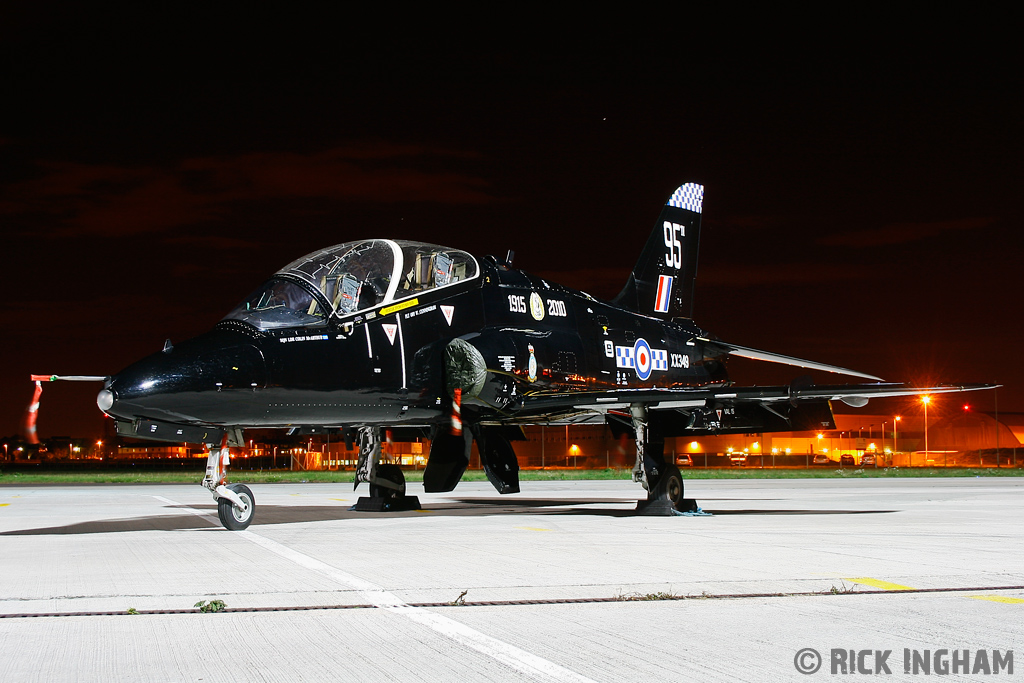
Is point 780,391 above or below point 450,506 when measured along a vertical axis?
above

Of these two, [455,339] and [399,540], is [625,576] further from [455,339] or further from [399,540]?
[455,339]

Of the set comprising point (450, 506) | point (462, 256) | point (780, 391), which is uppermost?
point (462, 256)

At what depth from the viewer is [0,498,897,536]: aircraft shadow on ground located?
1274 cm

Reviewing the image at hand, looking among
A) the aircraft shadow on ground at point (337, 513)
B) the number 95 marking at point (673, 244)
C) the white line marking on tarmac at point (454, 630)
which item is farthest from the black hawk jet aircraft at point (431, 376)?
the white line marking on tarmac at point (454, 630)

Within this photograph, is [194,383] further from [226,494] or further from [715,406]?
[715,406]

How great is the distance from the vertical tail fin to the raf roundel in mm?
1784

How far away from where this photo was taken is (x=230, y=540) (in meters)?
10.7

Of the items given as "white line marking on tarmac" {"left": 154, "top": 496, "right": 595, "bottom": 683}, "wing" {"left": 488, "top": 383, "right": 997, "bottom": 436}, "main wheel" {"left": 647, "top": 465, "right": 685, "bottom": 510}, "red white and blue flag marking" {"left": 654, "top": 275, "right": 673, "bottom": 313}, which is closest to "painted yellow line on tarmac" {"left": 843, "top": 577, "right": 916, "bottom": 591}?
"white line marking on tarmac" {"left": 154, "top": 496, "right": 595, "bottom": 683}

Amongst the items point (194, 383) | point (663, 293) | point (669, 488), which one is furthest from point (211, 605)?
point (663, 293)

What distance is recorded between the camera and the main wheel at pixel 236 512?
11773 mm

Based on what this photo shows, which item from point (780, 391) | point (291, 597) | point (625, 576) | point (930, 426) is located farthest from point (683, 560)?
point (930, 426)

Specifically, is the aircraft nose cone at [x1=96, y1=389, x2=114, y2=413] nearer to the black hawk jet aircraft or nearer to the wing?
the black hawk jet aircraft

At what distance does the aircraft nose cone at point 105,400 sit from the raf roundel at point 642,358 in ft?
32.7

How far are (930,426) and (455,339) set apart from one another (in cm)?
10140
